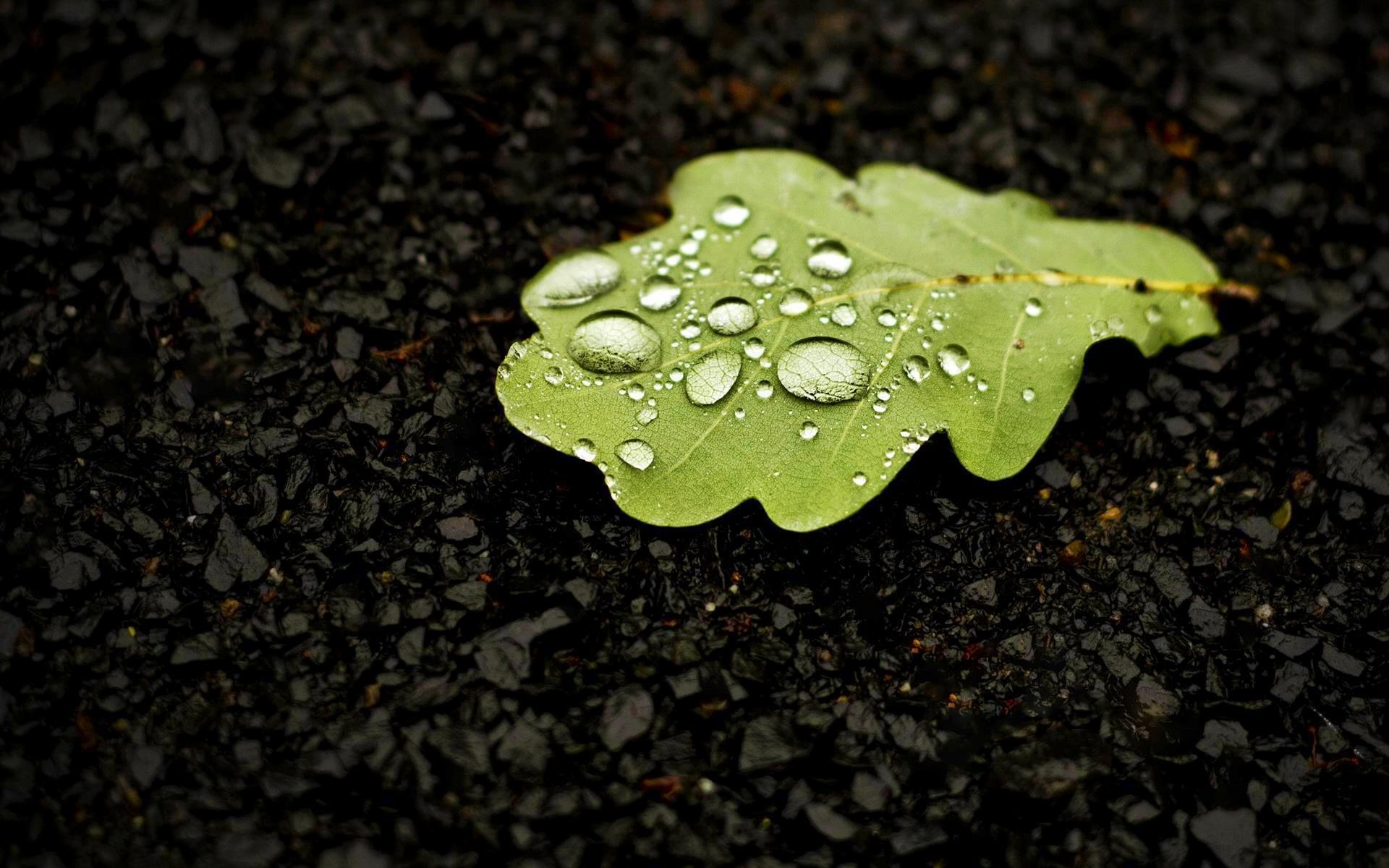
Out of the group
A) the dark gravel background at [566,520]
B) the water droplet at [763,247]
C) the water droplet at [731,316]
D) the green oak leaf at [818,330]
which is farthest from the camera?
the water droplet at [763,247]

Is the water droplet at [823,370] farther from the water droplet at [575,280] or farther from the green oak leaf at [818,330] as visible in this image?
the water droplet at [575,280]

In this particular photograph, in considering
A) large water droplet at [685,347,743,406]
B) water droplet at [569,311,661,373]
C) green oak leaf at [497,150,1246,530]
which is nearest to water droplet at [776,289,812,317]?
green oak leaf at [497,150,1246,530]

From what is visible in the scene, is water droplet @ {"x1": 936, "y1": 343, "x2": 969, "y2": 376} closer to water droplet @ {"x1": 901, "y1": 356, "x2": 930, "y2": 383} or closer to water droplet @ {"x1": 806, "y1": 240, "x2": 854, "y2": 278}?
water droplet @ {"x1": 901, "y1": 356, "x2": 930, "y2": 383}

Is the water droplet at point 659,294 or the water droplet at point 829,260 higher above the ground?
the water droplet at point 829,260

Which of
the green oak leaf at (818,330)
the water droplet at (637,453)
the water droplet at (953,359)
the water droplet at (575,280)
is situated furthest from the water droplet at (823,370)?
the water droplet at (575,280)

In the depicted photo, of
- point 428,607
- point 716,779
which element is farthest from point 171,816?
point 716,779

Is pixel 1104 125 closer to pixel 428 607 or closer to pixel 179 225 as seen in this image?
pixel 428 607
